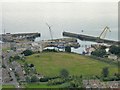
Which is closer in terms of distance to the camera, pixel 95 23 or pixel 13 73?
pixel 13 73

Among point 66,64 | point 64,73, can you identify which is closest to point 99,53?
point 66,64

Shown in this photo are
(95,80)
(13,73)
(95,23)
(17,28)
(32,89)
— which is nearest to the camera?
(32,89)

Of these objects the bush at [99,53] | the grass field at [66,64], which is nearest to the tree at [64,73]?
the grass field at [66,64]

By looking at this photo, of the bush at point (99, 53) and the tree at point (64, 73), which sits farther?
the bush at point (99, 53)

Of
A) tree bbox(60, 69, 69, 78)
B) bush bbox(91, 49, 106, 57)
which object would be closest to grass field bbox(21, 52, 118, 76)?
tree bbox(60, 69, 69, 78)

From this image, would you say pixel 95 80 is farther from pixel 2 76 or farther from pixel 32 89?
pixel 2 76

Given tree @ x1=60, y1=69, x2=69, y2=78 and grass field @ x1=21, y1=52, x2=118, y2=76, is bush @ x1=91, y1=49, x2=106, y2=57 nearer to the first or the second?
grass field @ x1=21, y1=52, x2=118, y2=76

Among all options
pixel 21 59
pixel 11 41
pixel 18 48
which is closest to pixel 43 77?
pixel 21 59

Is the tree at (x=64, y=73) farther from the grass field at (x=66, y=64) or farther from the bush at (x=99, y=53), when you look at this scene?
the bush at (x=99, y=53)
